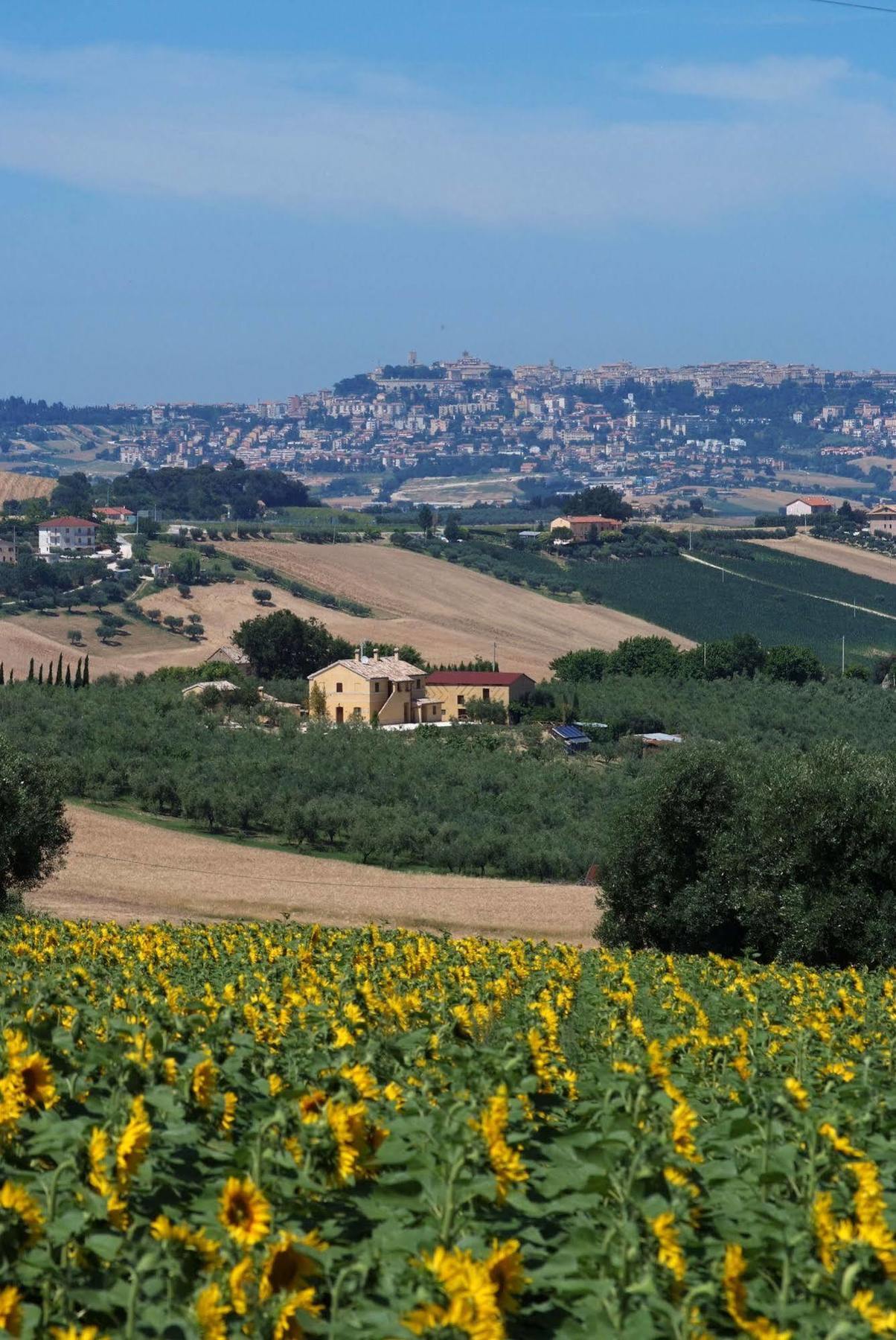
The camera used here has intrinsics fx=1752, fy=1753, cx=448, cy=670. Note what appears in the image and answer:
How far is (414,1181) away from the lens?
6508 mm

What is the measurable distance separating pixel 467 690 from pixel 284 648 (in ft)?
53.5

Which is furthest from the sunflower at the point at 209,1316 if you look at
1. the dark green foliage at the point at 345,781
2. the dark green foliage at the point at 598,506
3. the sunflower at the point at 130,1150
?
the dark green foliage at the point at 598,506

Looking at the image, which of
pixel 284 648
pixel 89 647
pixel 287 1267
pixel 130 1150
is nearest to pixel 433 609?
pixel 284 648

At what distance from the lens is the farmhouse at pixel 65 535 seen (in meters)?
151

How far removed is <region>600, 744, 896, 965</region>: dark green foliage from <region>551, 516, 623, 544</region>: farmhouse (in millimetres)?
132140

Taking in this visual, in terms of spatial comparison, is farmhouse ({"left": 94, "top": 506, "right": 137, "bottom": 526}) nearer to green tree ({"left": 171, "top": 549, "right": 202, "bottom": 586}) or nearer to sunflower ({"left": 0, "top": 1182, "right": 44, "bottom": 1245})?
green tree ({"left": 171, "top": 549, "right": 202, "bottom": 586})

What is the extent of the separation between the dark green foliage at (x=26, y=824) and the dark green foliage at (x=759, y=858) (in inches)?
471

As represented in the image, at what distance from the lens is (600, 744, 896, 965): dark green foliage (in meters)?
30.8

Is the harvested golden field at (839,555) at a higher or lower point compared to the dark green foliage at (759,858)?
lower

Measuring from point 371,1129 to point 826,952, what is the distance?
Result: 82.1 feet

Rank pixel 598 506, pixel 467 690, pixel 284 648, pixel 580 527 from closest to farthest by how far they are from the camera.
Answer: pixel 467 690, pixel 284 648, pixel 580 527, pixel 598 506

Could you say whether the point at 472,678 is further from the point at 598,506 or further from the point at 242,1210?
the point at 598,506

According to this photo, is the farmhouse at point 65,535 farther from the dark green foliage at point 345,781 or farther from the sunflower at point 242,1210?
the sunflower at point 242,1210

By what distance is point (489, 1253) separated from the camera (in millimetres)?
5535
